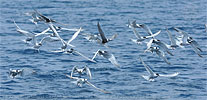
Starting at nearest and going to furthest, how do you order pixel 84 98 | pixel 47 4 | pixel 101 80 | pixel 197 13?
pixel 84 98
pixel 101 80
pixel 197 13
pixel 47 4

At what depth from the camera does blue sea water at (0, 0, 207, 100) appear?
90.2 ft

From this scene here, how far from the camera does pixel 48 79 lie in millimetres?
29766

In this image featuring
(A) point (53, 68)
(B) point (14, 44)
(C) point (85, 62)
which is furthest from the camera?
(B) point (14, 44)

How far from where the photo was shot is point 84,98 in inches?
1038

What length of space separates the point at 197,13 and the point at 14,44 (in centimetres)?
2096

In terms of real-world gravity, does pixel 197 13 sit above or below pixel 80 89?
above

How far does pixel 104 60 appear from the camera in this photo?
3516 centimetres

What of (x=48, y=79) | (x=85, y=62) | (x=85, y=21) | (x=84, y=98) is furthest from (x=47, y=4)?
(x=84, y=98)

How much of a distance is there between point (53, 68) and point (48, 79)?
269 cm

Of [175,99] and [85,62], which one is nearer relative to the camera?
[175,99]

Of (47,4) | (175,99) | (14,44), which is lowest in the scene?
(175,99)

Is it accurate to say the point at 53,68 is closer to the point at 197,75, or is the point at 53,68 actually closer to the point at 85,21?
the point at 197,75

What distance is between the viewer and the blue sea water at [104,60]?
27484 mm

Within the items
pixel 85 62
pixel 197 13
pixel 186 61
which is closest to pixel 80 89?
pixel 85 62
